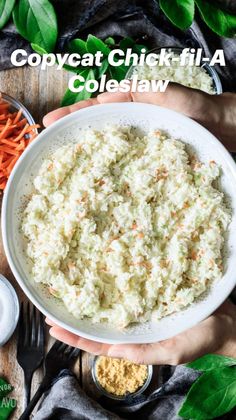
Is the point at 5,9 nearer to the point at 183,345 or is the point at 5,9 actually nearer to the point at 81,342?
the point at 81,342

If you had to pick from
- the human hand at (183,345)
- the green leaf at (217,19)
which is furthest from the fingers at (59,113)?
the human hand at (183,345)

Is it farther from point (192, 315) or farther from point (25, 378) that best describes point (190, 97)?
point (25, 378)

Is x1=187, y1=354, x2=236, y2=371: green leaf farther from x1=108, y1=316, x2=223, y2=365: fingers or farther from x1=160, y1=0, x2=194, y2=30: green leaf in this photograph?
x1=160, y1=0, x2=194, y2=30: green leaf

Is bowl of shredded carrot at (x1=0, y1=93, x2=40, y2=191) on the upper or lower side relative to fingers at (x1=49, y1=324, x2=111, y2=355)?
upper

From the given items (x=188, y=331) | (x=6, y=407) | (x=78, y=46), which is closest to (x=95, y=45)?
(x=78, y=46)

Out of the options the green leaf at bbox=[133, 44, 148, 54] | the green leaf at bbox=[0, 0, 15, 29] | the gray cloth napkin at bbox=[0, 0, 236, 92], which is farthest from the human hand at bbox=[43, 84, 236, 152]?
the green leaf at bbox=[0, 0, 15, 29]

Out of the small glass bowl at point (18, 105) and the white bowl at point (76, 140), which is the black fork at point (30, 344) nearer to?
the white bowl at point (76, 140)

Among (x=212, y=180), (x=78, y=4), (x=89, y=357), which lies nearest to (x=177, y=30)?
(x=78, y=4)
